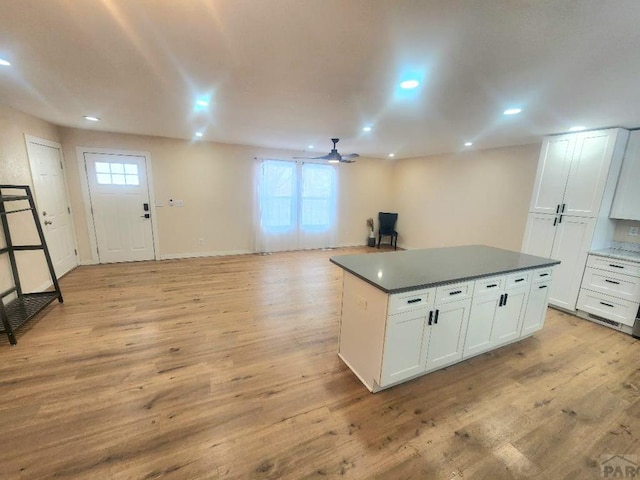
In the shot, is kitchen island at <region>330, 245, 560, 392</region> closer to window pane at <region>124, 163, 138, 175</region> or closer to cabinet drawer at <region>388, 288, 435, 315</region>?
cabinet drawer at <region>388, 288, 435, 315</region>

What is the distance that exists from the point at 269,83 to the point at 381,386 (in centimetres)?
263

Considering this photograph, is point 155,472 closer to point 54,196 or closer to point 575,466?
point 575,466

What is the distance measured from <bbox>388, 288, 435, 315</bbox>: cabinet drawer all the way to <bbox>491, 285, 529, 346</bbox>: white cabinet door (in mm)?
992

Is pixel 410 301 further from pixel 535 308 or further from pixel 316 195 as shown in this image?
pixel 316 195

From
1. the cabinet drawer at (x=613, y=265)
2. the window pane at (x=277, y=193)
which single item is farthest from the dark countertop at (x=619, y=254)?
the window pane at (x=277, y=193)

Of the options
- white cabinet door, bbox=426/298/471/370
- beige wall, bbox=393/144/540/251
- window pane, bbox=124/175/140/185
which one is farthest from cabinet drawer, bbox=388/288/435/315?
window pane, bbox=124/175/140/185

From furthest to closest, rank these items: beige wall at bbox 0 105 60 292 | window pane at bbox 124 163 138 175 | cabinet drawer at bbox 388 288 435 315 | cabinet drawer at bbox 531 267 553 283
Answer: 1. window pane at bbox 124 163 138 175
2. beige wall at bbox 0 105 60 292
3. cabinet drawer at bbox 531 267 553 283
4. cabinet drawer at bbox 388 288 435 315

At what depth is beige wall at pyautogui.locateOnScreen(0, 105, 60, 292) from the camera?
309 cm

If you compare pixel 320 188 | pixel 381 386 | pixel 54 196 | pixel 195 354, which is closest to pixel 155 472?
pixel 195 354

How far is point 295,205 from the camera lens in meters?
6.50

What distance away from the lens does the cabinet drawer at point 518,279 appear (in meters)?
2.53

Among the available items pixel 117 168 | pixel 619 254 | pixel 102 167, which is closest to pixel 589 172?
pixel 619 254

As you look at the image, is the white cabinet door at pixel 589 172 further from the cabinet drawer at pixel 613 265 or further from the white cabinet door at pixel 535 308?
the white cabinet door at pixel 535 308

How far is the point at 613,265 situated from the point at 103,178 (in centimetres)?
785
